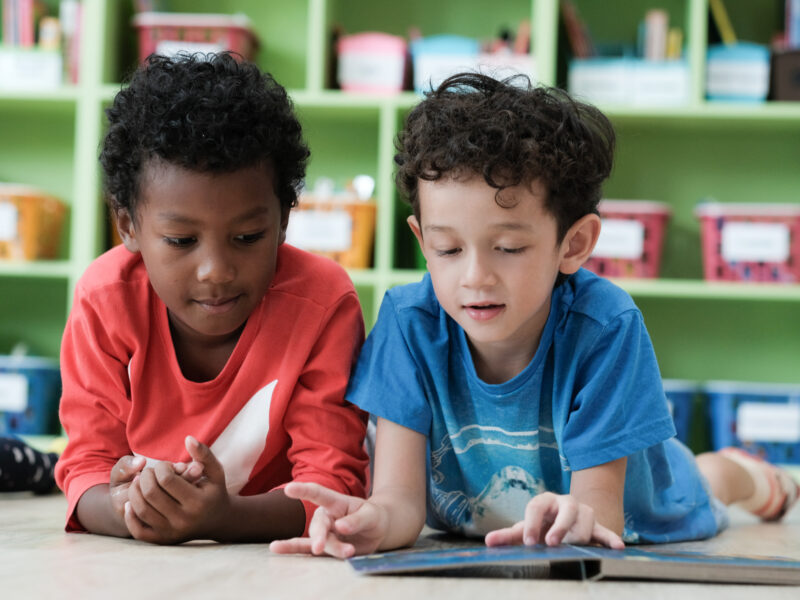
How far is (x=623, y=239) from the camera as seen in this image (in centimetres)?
221

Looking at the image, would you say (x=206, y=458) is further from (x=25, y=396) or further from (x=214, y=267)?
(x=25, y=396)

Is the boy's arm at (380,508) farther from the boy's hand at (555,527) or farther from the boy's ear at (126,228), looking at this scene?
the boy's ear at (126,228)

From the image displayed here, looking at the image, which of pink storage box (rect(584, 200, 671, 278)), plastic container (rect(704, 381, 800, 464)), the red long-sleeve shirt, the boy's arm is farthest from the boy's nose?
plastic container (rect(704, 381, 800, 464))

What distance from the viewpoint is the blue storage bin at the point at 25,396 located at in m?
2.27

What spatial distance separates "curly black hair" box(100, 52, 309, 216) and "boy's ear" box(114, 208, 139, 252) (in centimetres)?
1

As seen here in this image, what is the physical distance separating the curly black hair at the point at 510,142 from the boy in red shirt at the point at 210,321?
18cm

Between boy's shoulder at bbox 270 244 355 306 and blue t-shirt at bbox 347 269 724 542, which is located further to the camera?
boy's shoulder at bbox 270 244 355 306

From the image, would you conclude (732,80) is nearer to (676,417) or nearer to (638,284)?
(638,284)

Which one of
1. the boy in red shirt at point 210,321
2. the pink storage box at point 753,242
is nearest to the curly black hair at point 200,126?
the boy in red shirt at point 210,321

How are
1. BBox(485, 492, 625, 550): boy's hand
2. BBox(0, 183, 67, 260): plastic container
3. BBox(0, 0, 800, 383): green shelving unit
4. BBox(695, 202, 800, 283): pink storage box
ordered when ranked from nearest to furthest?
BBox(485, 492, 625, 550): boy's hand → BBox(695, 202, 800, 283): pink storage box → BBox(0, 183, 67, 260): plastic container → BBox(0, 0, 800, 383): green shelving unit

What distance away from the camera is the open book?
0.69m

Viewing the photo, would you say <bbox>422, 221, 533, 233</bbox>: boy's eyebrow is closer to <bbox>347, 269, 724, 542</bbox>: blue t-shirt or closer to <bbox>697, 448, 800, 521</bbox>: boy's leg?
<bbox>347, 269, 724, 542</bbox>: blue t-shirt

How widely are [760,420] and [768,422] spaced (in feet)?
0.06

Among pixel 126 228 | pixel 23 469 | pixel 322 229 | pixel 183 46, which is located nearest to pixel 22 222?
pixel 183 46
